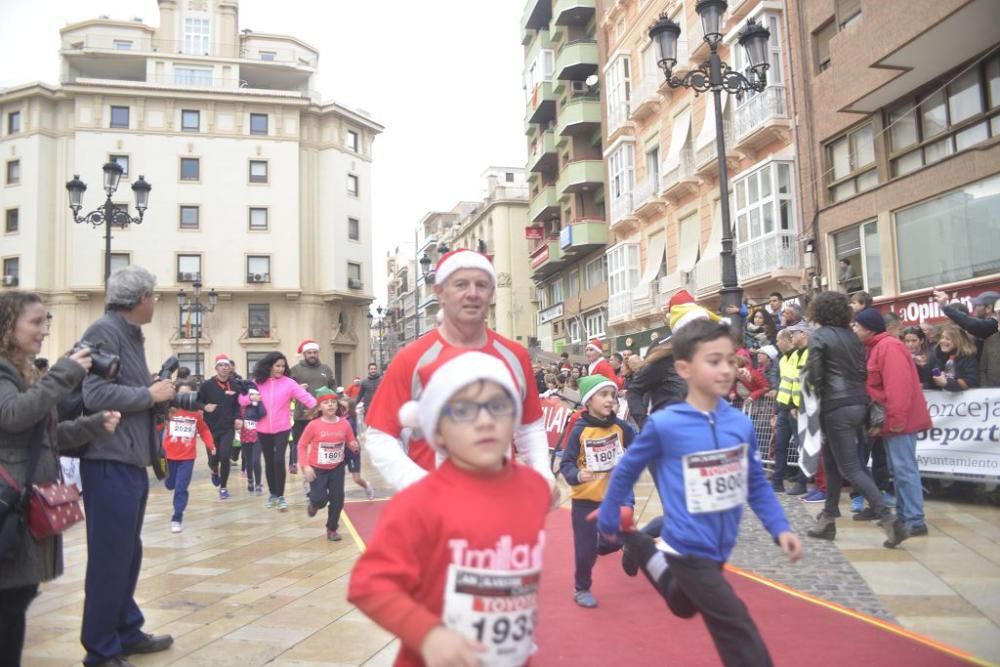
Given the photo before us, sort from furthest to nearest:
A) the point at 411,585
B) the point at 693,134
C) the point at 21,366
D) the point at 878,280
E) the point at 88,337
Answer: the point at 693,134
the point at 878,280
the point at 88,337
the point at 21,366
the point at 411,585

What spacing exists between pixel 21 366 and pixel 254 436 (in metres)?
9.24

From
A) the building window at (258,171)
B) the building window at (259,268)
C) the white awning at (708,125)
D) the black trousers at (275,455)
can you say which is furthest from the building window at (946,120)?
the building window at (258,171)

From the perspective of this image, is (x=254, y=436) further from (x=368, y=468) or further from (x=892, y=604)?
(x=892, y=604)

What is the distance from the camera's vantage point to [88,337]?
13.7 ft

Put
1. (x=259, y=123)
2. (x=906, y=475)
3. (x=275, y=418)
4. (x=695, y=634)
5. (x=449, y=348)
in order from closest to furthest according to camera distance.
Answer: (x=449, y=348), (x=695, y=634), (x=906, y=475), (x=275, y=418), (x=259, y=123)

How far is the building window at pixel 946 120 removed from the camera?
47.4 ft

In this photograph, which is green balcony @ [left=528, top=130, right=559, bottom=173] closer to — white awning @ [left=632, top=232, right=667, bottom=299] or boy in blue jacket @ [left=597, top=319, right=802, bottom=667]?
white awning @ [left=632, top=232, right=667, bottom=299]

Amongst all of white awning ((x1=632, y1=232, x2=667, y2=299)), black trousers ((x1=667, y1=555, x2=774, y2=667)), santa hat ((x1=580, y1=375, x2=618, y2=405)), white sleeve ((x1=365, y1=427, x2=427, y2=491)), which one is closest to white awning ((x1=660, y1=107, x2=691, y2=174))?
white awning ((x1=632, y1=232, x2=667, y2=299))

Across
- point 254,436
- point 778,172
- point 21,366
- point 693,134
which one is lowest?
point 254,436

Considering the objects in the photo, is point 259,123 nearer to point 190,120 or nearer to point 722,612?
point 190,120

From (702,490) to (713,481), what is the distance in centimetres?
7

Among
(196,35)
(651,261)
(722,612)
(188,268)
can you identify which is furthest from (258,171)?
(722,612)

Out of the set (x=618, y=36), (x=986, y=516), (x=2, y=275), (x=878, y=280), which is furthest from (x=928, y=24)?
(x=2, y=275)

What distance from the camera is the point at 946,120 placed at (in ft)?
51.0
